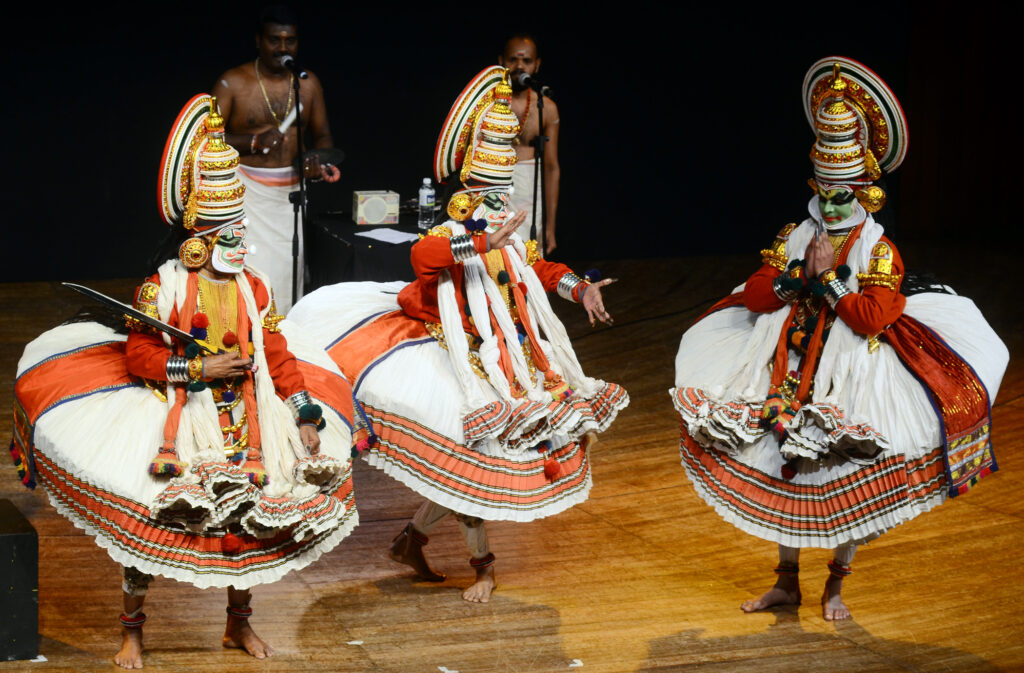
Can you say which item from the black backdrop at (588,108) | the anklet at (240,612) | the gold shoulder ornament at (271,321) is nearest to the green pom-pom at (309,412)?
the gold shoulder ornament at (271,321)

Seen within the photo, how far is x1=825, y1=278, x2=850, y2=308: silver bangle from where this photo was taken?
456 cm

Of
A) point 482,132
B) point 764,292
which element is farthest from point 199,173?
point 764,292

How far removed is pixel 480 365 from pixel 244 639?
3.84 feet

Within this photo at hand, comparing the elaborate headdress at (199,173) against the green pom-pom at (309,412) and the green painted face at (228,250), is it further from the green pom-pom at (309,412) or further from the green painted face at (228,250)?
the green pom-pom at (309,412)

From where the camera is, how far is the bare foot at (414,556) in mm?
5088

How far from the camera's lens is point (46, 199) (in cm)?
801

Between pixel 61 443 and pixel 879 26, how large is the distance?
704cm

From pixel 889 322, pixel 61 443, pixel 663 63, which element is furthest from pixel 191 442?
pixel 663 63

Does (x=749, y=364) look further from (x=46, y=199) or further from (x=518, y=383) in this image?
(x=46, y=199)

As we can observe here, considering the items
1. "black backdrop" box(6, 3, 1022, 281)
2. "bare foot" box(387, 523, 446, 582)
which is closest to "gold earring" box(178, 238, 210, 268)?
"bare foot" box(387, 523, 446, 582)

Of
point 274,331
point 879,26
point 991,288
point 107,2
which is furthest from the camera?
point 879,26

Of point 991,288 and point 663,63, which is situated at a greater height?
point 663,63

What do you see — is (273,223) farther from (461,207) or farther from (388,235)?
(461,207)

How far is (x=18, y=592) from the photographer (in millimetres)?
4238
